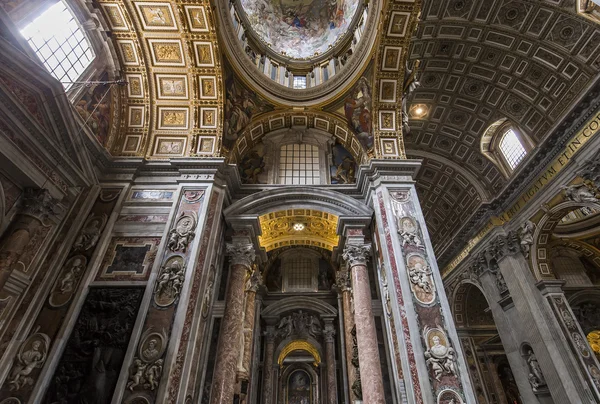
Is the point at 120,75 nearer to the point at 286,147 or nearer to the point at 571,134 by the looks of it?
the point at 286,147

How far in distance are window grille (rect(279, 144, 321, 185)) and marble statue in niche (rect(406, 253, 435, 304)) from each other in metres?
5.37

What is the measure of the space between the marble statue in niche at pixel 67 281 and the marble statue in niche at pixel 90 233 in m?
0.33

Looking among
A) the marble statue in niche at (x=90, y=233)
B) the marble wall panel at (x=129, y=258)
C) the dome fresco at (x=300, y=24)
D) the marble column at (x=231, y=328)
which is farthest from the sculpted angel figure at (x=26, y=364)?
the dome fresco at (x=300, y=24)

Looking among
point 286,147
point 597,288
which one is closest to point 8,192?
point 286,147

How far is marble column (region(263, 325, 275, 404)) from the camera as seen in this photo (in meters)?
14.6

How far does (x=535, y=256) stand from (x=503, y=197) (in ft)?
9.87

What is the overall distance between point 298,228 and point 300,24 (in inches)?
438

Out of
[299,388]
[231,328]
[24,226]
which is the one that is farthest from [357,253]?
[299,388]

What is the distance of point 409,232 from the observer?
951cm

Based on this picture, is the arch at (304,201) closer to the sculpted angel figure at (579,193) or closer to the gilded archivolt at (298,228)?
the gilded archivolt at (298,228)

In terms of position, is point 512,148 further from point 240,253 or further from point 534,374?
point 240,253

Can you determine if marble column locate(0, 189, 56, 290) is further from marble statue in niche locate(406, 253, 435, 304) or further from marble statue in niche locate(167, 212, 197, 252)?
marble statue in niche locate(406, 253, 435, 304)

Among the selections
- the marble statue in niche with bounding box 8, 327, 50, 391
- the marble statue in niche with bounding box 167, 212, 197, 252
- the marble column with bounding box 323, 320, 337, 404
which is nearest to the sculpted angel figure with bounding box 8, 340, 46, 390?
the marble statue in niche with bounding box 8, 327, 50, 391

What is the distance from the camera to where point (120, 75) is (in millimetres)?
10656
